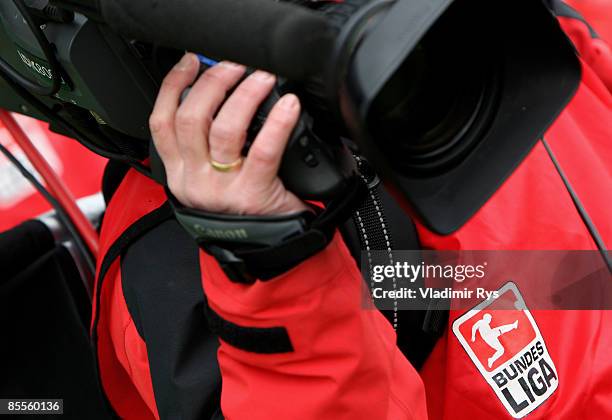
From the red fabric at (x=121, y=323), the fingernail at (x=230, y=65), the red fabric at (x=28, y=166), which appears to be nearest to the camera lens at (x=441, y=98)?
the fingernail at (x=230, y=65)

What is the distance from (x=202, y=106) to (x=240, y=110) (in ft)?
0.10

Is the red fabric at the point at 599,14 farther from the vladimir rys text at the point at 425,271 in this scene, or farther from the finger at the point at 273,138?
the finger at the point at 273,138

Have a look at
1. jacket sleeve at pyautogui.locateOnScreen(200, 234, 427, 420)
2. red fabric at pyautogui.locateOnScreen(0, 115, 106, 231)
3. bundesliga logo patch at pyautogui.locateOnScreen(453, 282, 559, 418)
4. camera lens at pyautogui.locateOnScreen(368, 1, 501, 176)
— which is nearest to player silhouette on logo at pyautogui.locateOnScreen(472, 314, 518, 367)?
bundesliga logo patch at pyautogui.locateOnScreen(453, 282, 559, 418)

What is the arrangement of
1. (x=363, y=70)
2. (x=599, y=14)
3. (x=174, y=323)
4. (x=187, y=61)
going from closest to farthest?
(x=363, y=70), (x=187, y=61), (x=174, y=323), (x=599, y=14)

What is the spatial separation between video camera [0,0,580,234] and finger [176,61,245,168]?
0.04 meters

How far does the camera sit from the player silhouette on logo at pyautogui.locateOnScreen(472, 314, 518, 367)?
809mm

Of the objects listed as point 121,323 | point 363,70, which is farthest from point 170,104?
point 121,323

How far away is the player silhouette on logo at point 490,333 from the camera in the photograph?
81cm

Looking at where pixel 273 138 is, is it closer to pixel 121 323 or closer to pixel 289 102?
pixel 289 102

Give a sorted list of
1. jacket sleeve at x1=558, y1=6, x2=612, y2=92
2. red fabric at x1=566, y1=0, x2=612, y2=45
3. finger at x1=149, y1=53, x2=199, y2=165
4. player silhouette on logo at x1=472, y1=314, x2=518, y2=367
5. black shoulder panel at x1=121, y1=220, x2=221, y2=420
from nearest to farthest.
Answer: finger at x1=149, y1=53, x2=199, y2=165, black shoulder panel at x1=121, y1=220, x2=221, y2=420, player silhouette on logo at x1=472, y1=314, x2=518, y2=367, jacket sleeve at x1=558, y1=6, x2=612, y2=92, red fabric at x1=566, y1=0, x2=612, y2=45

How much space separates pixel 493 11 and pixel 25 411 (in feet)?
2.47

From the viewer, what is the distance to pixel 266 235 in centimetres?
58

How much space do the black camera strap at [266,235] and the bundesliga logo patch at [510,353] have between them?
28 cm

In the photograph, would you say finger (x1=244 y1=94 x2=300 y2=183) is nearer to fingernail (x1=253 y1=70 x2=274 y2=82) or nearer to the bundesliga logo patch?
fingernail (x1=253 y1=70 x2=274 y2=82)
